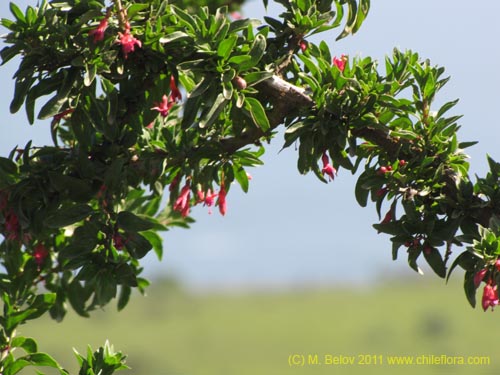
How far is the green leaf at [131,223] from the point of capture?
2.16 meters

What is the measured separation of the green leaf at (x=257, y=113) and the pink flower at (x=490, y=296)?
0.64 metres

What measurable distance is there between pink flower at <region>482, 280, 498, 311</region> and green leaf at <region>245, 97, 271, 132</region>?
2.09 feet

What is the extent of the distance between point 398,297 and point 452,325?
20.9 ft

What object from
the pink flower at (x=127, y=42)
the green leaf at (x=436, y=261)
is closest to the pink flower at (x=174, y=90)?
the pink flower at (x=127, y=42)

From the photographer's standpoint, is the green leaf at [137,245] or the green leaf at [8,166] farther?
the green leaf at [8,166]

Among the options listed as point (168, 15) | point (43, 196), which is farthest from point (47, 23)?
point (43, 196)

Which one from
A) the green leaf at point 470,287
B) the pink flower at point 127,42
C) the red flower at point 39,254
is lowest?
the green leaf at point 470,287

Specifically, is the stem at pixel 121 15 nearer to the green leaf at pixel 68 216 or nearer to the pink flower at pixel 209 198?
the green leaf at pixel 68 216

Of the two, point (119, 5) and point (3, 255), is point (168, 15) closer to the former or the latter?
point (119, 5)

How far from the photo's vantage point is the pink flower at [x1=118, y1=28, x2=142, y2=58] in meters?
1.93

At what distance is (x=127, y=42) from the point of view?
76.1 inches

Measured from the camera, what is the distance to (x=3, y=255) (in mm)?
2666

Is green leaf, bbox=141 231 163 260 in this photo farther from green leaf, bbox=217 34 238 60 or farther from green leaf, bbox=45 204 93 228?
green leaf, bbox=217 34 238 60

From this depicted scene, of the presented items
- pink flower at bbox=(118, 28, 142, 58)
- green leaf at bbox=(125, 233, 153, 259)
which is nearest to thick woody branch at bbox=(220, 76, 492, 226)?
pink flower at bbox=(118, 28, 142, 58)
